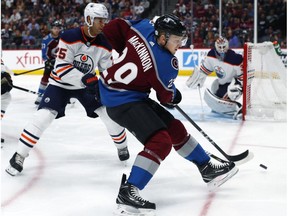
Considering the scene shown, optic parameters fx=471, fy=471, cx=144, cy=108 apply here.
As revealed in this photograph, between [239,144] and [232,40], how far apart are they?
209 inches

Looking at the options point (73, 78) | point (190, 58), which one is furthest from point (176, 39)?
point (190, 58)

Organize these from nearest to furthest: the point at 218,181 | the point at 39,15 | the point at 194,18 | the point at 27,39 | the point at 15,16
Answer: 1. the point at 218,181
2. the point at 194,18
3. the point at 27,39
4. the point at 39,15
5. the point at 15,16

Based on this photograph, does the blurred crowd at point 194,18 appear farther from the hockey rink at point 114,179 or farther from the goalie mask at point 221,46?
the hockey rink at point 114,179

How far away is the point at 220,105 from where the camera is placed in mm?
4844

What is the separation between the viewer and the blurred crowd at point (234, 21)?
28.2 feet

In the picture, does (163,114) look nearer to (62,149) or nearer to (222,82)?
(62,149)

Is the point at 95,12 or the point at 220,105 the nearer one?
the point at 95,12

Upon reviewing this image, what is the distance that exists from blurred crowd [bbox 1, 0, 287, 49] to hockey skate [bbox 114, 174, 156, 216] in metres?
6.09

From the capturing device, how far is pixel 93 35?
9.24 feet

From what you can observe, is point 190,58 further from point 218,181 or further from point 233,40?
point 218,181

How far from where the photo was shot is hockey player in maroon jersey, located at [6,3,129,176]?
8.90ft

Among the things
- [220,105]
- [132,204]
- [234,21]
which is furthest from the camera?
[234,21]

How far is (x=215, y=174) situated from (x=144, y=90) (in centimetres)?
59

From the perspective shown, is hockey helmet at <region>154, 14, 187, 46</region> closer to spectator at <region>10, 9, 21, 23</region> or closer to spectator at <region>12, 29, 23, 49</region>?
spectator at <region>12, 29, 23, 49</region>
